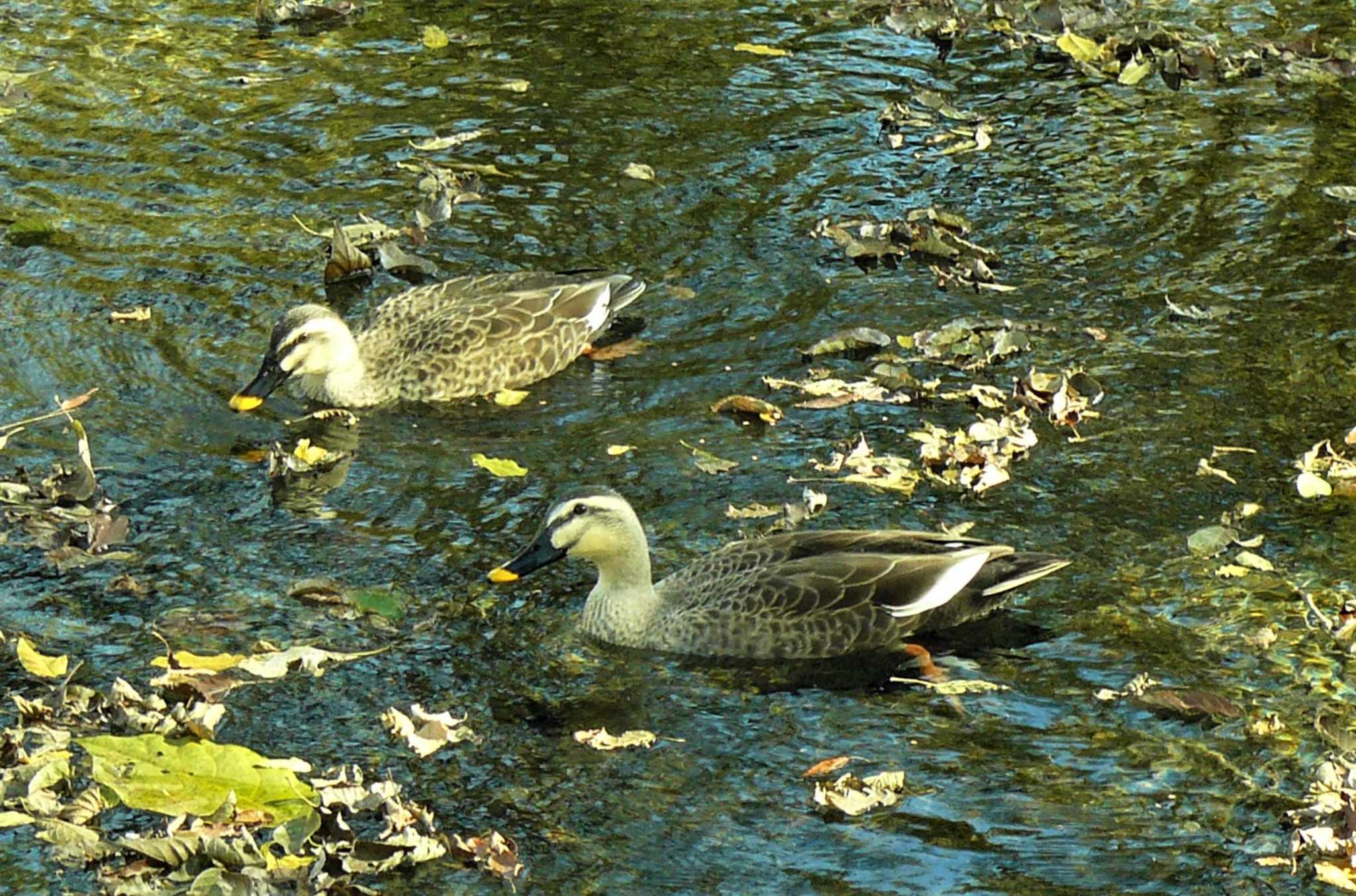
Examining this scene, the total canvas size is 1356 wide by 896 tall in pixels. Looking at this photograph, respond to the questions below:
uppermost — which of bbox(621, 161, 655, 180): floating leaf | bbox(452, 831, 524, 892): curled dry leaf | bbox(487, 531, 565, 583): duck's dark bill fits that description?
bbox(621, 161, 655, 180): floating leaf

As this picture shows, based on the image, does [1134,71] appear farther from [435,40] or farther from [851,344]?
[435,40]

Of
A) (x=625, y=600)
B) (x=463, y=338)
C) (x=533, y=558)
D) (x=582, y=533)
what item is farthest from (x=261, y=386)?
(x=625, y=600)

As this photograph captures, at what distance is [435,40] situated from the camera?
15.6 m

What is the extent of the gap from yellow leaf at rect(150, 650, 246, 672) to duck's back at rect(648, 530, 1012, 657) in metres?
1.81

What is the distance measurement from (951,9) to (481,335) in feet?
20.8

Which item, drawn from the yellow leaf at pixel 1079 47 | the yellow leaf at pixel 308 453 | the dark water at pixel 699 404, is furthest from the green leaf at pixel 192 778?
the yellow leaf at pixel 1079 47

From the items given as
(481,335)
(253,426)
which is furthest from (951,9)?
(253,426)

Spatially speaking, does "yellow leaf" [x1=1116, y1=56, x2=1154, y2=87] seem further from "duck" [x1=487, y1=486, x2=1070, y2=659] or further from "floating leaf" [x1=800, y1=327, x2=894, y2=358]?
"duck" [x1=487, y1=486, x2=1070, y2=659]

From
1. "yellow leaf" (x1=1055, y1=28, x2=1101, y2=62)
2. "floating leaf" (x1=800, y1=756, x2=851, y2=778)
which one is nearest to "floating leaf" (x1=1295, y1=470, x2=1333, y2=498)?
"floating leaf" (x1=800, y1=756, x2=851, y2=778)

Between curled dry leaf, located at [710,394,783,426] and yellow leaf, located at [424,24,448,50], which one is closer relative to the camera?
curled dry leaf, located at [710,394,783,426]

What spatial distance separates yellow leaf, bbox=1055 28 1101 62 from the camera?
15.3 m

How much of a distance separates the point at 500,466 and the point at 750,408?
136 cm

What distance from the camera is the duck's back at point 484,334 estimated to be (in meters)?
11.4

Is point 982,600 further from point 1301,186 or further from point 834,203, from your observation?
point 1301,186
